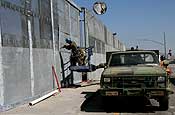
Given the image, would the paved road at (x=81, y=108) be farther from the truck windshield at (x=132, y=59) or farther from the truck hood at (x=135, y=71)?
the truck windshield at (x=132, y=59)

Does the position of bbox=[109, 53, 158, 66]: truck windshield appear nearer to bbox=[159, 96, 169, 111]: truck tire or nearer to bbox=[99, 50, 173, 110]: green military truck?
bbox=[99, 50, 173, 110]: green military truck

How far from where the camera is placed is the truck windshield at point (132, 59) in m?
13.5

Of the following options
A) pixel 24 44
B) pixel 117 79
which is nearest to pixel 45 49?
pixel 24 44

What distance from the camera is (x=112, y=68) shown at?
12898 mm

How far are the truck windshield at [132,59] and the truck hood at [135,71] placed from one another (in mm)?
751

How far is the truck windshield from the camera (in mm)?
13547

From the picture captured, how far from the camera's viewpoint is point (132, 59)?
45.0ft

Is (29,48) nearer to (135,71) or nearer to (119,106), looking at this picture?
(119,106)

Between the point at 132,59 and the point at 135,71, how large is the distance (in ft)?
5.31

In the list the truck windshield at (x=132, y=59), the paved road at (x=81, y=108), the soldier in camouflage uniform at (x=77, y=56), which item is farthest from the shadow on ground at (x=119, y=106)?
the soldier in camouflage uniform at (x=77, y=56)

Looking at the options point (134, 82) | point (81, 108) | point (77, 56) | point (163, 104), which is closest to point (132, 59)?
point (134, 82)

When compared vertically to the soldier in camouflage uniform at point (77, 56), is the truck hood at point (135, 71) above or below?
below

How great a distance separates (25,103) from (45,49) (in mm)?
3754

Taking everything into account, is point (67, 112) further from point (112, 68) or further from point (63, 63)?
point (63, 63)
